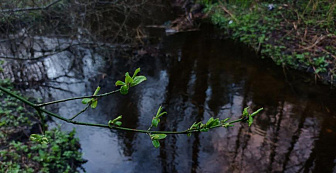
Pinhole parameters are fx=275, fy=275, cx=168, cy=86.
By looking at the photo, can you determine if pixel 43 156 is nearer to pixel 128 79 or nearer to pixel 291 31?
pixel 128 79

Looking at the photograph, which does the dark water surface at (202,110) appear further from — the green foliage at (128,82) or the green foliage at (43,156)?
the green foliage at (128,82)

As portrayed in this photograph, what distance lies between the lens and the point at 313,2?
24.2ft

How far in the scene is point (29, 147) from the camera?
3.91 metres

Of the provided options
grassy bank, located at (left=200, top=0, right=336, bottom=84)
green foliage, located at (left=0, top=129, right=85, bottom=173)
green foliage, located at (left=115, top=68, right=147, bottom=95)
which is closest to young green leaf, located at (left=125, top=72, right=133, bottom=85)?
green foliage, located at (left=115, top=68, right=147, bottom=95)

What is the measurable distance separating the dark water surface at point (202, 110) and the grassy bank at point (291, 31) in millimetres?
457

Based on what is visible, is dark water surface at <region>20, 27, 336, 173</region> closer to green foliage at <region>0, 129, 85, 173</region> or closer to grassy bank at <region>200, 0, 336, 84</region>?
green foliage at <region>0, 129, 85, 173</region>

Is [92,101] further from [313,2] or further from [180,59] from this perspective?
[313,2]

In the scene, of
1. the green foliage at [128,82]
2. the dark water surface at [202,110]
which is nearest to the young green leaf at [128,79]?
the green foliage at [128,82]

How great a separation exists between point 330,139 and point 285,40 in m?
3.57

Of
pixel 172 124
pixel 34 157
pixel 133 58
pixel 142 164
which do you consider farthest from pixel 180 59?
pixel 34 157

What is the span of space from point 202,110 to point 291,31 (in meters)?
4.05

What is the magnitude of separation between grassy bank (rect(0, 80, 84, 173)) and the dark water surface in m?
0.30

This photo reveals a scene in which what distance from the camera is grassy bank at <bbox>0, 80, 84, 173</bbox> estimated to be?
142 inches

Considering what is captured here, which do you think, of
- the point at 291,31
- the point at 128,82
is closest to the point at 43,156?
the point at 128,82
